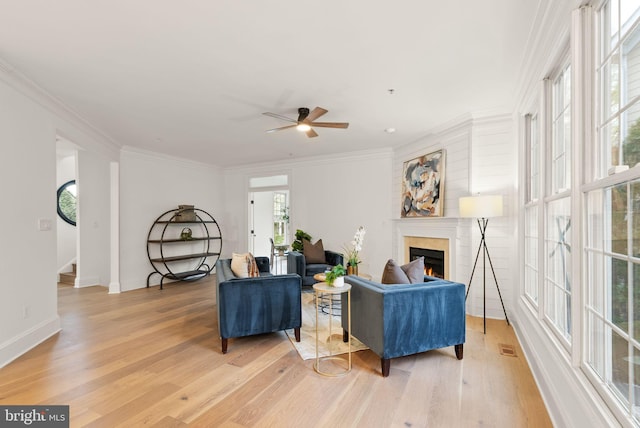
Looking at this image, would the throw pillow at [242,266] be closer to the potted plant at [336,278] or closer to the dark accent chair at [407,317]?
the potted plant at [336,278]

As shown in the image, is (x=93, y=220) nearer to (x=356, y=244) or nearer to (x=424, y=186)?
(x=356, y=244)

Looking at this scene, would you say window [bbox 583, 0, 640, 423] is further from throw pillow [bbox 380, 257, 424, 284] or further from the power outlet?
the power outlet

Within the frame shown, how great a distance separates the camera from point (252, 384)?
2457mm

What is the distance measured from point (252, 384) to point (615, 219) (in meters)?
2.46

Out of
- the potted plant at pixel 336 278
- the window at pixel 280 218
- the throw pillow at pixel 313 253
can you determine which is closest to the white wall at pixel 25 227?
the potted plant at pixel 336 278

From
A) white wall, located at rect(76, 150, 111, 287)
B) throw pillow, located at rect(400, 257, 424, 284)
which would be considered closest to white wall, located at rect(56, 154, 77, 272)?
white wall, located at rect(76, 150, 111, 287)


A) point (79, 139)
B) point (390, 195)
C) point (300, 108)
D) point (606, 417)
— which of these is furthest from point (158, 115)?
point (606, 417)

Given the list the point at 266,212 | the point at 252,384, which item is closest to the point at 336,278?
the point at 252,384

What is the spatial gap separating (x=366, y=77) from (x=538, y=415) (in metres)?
2.91

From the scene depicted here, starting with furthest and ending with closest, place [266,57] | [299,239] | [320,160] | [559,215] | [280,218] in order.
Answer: [280,218]
[320,160]
[299,239]
[266,57]
[559,215]

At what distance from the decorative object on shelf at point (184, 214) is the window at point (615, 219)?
21.0 ft

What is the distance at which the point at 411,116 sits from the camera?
4.11 m

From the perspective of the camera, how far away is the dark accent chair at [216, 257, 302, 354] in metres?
3.02

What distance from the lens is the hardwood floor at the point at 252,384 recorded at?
2.05 metres
